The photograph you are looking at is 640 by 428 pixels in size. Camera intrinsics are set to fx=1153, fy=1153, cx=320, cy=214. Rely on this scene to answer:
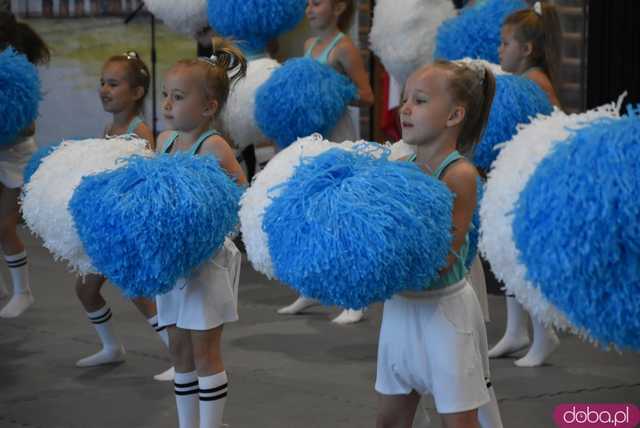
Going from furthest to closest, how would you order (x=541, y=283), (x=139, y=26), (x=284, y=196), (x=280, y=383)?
(x=139, y=26) → (x=280, y=383) → (x=284, y=196) → (x=541, y=283)

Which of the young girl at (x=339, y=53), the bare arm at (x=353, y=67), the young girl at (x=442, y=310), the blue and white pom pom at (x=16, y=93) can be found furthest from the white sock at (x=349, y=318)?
the young girl at (x=442, y=310)

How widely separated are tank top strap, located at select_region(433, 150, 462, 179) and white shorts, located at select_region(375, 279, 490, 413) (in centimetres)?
26

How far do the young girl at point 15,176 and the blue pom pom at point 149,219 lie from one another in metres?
2.21

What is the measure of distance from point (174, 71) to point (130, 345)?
1625 millimetres

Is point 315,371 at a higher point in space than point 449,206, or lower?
lower

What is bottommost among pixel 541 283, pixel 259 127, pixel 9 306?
pixel 9 306

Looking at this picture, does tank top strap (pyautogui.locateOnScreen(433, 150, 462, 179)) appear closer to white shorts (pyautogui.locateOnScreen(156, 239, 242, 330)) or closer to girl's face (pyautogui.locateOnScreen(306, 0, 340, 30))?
white shorts (pyautogui.locateOnScreen(156, 239, 242, 330))

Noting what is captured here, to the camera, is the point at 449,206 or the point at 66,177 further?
the point at 66,177

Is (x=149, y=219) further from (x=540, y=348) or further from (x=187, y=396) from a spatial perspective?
(x=540, y=348)

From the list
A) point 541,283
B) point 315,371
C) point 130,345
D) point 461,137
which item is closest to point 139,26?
point 130,345

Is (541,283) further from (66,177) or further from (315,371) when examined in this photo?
(315,371)

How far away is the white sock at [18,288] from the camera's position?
5.14 metres

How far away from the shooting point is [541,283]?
2018mm

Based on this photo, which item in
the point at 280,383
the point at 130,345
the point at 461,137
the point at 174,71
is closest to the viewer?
the point at 461,137
